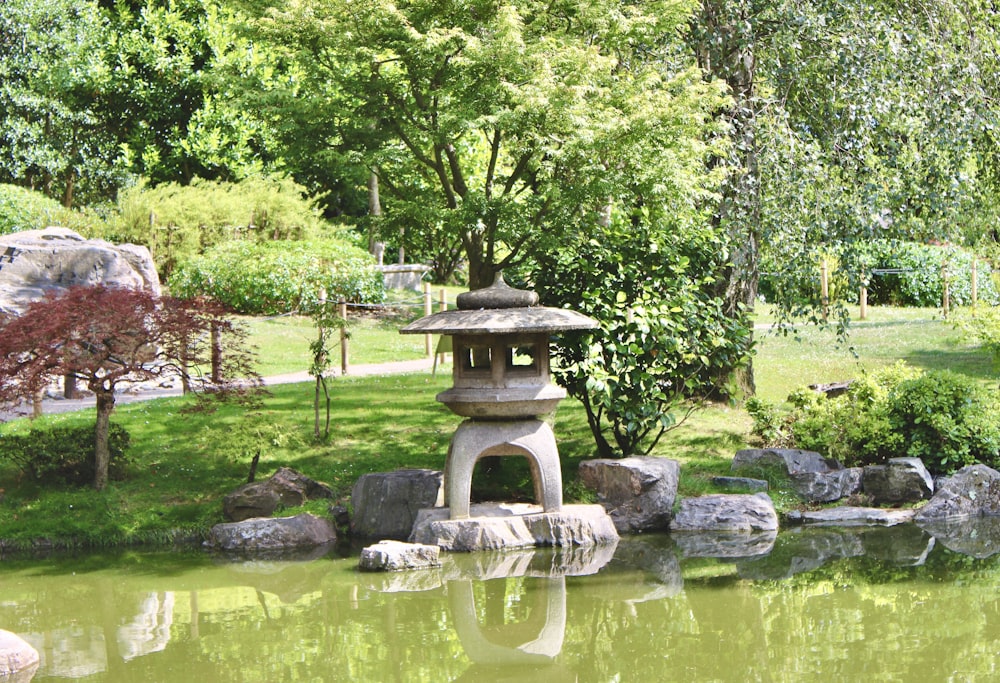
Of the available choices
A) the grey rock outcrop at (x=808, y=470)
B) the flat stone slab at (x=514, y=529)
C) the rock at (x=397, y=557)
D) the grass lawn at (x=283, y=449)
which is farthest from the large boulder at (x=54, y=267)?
the grey rock outcrop at (x=808, y=470)

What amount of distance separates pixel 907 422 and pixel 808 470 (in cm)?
126

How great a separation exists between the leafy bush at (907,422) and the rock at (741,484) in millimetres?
1216

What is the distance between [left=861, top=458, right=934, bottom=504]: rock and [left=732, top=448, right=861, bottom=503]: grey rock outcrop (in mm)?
282

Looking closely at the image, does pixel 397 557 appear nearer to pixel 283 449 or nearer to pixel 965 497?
pixel 283 449

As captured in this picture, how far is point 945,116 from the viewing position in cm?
1243

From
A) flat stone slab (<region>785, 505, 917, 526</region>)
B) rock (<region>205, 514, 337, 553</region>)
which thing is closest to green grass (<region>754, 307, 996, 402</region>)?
flat stone slab (<region>785, 505, 917, 526</region>)

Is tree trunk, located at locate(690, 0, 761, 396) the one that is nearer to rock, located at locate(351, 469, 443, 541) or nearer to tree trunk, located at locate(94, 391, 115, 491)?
rock, located at locate(351, 469, 443, 541)

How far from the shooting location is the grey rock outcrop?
1219 cm

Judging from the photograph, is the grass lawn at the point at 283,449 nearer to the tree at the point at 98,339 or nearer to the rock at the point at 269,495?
the rock at the point at 269,495

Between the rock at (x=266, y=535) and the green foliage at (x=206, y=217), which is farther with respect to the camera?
the green foliage at (x=206, y=217)

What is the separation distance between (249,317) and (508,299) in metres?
12.7

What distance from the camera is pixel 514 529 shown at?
1066 cm

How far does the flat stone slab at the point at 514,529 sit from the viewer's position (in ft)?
34.5

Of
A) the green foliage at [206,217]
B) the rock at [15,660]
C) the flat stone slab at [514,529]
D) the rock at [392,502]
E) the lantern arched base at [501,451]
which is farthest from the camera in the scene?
the green foliage at [206,217]
